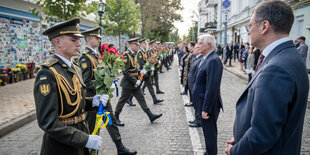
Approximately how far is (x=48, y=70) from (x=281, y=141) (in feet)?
7.06

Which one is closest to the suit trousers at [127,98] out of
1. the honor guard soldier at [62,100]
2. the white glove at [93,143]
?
the honor guard soldier at [62,100]

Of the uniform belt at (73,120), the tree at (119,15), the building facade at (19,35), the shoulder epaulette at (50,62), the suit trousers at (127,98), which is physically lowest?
the suit trousers at (127,98)

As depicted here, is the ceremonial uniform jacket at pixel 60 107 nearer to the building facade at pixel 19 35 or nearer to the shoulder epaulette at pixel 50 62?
the shoulder epaulette at pixel 50 62

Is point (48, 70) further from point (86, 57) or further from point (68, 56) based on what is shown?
point (86, 57)

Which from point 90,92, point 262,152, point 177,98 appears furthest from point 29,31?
point 262,152

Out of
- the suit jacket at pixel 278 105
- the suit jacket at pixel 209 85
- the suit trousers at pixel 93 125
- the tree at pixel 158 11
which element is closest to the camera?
the suit jacket at pixel 278 105

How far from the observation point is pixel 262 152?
61.3 inches

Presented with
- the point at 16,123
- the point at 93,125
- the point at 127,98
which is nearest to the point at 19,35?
the point at 16,123

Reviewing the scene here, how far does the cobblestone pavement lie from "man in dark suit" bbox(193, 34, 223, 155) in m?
4.82

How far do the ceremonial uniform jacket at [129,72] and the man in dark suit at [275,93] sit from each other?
3970mm

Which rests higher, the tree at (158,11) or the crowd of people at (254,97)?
the tree at (158,11)

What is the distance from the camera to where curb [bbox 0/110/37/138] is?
15.8ft

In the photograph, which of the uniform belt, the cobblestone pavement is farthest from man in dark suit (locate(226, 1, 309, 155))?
the cobblestone pavement

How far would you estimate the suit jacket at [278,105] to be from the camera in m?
1.43
